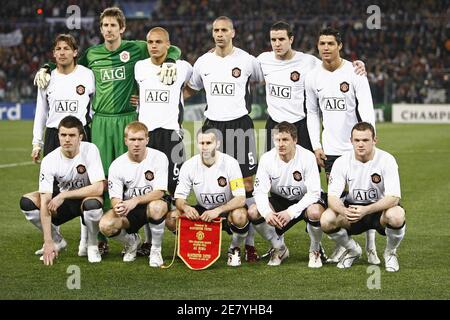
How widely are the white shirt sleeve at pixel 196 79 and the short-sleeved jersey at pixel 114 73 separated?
52 cm

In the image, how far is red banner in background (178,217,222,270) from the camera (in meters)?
8.18

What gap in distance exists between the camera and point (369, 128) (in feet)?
26.0

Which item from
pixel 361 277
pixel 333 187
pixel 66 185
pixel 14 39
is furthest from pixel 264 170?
pixel 14 39

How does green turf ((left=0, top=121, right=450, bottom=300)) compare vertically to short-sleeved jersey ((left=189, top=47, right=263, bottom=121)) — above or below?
Result: below

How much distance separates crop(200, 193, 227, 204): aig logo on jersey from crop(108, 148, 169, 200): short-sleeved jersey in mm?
374

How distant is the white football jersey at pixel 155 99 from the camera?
911 centimetres


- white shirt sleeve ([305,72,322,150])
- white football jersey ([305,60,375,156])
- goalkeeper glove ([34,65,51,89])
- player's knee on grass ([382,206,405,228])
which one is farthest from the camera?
goalkeeper glove ([34,65,51,89])

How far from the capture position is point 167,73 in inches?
349

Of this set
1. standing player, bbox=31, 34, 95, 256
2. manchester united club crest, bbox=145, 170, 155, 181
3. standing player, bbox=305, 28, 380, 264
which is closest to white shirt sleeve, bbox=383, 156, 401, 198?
standing player, bbox=305, 28, 380, 264

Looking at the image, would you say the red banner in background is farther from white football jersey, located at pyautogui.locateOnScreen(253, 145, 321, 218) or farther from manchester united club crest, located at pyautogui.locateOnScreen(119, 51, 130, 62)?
manchester united club crest, located at pyautogui.locateOnScreen(119, 51, 130, 62)

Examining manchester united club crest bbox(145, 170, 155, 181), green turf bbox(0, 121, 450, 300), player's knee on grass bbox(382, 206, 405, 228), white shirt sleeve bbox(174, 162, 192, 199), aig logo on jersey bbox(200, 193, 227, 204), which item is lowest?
green turf bbox(0, 121, 450, 300)

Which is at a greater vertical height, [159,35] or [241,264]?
[159,35]

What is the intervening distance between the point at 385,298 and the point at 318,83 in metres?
2.73

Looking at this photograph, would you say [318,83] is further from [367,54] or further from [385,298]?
[367,54]
